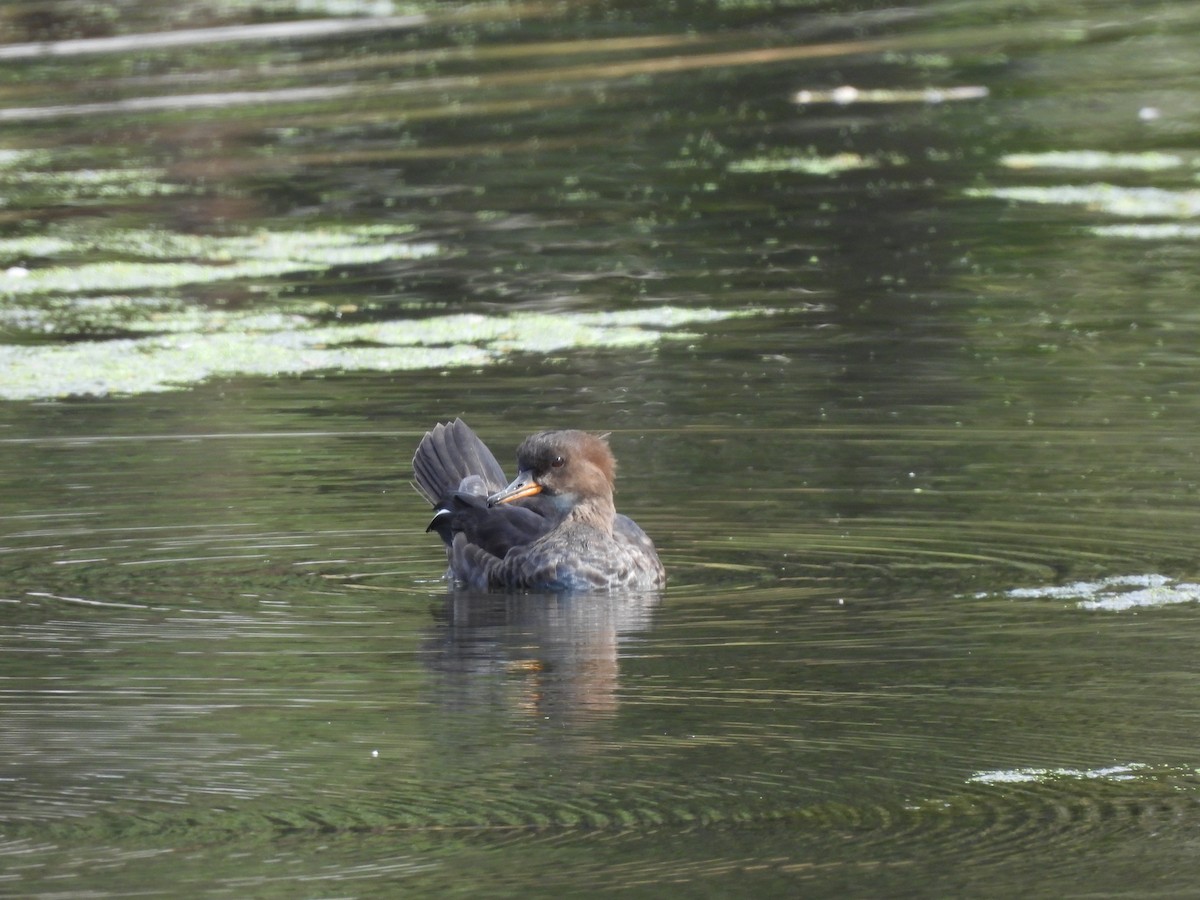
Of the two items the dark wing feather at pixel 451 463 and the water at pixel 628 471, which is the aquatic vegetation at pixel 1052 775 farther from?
the dark wing feather at pixel 451 463

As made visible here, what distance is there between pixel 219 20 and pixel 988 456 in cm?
2030

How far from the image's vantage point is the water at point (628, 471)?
18.8ft

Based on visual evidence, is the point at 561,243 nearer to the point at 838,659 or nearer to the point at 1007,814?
the point at 838,659

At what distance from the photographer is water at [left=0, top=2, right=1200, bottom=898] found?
574 cm

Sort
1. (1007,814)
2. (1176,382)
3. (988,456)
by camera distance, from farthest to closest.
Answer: (1176,382) < (988,456) < (1007,814)

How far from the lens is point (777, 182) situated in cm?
1877

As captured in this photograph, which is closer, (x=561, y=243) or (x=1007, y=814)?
(x=1007, y=814)

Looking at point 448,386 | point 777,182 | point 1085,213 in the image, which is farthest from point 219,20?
point 448,386

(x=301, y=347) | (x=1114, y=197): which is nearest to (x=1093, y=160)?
(x=1114, y=197)

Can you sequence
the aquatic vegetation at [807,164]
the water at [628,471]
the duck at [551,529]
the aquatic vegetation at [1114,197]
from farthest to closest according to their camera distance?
the aquatic vegetation at [807,164] < the aquatic vegetation at [1114,197] < the duck at [551,529] < the water at [628,471]

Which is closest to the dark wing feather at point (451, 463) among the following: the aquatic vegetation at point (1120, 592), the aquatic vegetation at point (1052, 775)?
the aquatic vegetation at point (1120, 592)

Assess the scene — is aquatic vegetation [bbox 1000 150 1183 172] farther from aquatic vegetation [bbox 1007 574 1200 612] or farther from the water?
aquatic vegetation [bbox 1007 574 1200 612]

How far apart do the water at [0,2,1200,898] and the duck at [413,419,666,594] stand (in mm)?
145

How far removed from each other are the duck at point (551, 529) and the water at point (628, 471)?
15 centimetres
